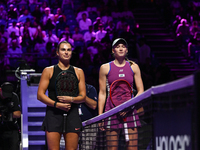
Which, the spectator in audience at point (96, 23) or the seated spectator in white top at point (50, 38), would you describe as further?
the spectator in audience at point (96, 23)

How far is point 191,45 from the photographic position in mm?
11852

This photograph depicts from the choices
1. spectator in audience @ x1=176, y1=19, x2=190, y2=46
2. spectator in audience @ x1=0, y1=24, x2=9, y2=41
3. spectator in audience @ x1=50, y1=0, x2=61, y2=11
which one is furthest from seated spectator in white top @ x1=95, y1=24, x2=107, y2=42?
spectator in audience @ x1=0, y1=24, x2=9, y2=41

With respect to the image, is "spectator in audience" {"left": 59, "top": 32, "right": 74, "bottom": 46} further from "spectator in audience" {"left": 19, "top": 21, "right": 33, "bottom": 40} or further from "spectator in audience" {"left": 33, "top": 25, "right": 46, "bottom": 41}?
"spectator in audience" {"left": 19, "top": 21, "right": 33, "bottom": 40}

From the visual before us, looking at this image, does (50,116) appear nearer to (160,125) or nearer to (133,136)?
(133,136)

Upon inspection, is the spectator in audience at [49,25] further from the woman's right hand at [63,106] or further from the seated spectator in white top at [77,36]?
the woman's right hand at [63,106]

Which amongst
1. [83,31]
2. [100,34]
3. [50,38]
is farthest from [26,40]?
[100,34]

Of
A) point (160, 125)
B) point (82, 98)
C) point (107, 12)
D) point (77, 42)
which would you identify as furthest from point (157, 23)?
point (160, 125)

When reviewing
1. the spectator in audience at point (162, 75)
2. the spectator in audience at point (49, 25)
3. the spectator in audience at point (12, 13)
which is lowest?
the spectator in audience at point (162, 75)

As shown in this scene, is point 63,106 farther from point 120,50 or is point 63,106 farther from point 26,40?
point 26,40

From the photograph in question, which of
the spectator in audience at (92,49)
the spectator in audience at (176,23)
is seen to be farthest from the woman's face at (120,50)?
the spectator in audience at (176,23)

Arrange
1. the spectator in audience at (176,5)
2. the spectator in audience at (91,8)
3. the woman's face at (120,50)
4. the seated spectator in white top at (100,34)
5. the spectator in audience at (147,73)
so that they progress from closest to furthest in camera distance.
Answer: the woman's face at (120,50) < the spectator in audience at (147,73) < the seated spectator in white top at (100,34) < the spectator in audience at (91,8) < the spectator in audience at (176,5)

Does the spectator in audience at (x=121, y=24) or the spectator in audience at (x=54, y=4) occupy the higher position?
the spectator in audience at (x=54, y=4)

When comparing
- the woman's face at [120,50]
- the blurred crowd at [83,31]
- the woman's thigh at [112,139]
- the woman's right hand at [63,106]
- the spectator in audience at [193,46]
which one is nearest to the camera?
the woman's thigh at [112,139]

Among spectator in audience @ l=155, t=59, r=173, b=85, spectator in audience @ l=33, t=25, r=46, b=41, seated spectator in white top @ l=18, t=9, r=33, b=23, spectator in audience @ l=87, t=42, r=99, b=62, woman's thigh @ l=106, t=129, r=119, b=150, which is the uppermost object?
seated spectator in white top @ l=18, t=9, r=33, b=23
